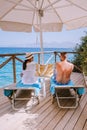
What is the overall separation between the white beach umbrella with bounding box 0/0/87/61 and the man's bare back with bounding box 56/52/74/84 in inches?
35.1

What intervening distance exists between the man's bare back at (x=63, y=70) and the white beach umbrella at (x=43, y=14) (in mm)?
892

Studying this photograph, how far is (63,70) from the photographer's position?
4906 mm

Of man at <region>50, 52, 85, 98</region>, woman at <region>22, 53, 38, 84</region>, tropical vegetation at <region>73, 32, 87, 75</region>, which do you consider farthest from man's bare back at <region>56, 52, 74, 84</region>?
tropical vegetation at <region>73, 32, 87, 75</region>

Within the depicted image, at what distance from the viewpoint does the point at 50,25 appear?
6.43 metres

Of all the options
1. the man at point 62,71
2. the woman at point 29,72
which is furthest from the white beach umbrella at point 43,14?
the man at point 62,71

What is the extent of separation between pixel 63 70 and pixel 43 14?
1506mm

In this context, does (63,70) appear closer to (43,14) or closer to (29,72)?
(29,72)

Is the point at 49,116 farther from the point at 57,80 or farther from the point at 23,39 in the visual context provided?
the point at 23,39

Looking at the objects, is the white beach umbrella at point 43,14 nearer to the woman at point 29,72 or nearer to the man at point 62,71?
the woman at point 29,72

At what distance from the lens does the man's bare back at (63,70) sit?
16.0ft

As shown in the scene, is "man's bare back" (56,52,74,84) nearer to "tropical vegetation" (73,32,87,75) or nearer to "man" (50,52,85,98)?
"man" (50,52,85,98)

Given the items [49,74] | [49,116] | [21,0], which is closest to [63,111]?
[49,116]

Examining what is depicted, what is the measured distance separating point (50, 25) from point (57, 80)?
1.98 m

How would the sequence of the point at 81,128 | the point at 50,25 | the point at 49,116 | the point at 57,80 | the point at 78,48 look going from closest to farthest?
the point at 81,128
the point at 49,116
the point at 57,80
the point at 50,25
the point at 78,48
